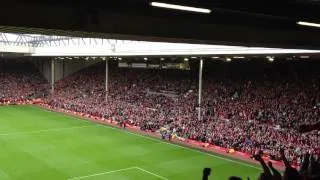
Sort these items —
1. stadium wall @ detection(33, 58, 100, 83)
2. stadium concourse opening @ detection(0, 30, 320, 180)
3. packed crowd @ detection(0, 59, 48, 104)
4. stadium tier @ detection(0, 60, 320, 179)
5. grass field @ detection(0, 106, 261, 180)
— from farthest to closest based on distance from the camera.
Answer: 1. stadium wall @ detection(33, 58, 100, 83)
2. packed crowd @ detection(0, 59, 48, 104)
3. stadium tier @ detection(0, 60, 320, 179)
4. stadium concourse opening @ detection(0, 30, 320, 180)
5. grass field @ detection(0, 106, 261, 180)

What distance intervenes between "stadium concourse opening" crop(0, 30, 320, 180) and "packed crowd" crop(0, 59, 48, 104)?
2203 millimetres

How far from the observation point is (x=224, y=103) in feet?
120

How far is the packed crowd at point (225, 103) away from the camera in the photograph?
28922 mm

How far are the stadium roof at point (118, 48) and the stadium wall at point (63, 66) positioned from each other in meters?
3.30

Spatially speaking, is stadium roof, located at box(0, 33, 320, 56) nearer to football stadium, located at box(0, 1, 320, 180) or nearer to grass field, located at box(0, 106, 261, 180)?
football stadium, located at box(0, 1, 320, 180)

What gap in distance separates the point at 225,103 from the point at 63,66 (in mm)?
36547

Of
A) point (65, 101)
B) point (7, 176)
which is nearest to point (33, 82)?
point (65, 101)

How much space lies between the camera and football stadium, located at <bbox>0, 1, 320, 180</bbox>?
76.6 feet

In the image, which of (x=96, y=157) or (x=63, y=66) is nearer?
(x=96, y=157)

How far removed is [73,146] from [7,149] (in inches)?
178

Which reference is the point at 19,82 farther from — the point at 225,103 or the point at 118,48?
the point at 225,103

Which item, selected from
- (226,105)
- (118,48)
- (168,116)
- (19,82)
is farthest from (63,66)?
(226,105)

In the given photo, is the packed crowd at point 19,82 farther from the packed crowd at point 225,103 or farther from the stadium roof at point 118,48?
the packed crowd at point 225,103

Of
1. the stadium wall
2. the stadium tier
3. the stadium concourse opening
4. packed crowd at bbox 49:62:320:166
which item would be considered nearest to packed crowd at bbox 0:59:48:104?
the stadium wall
